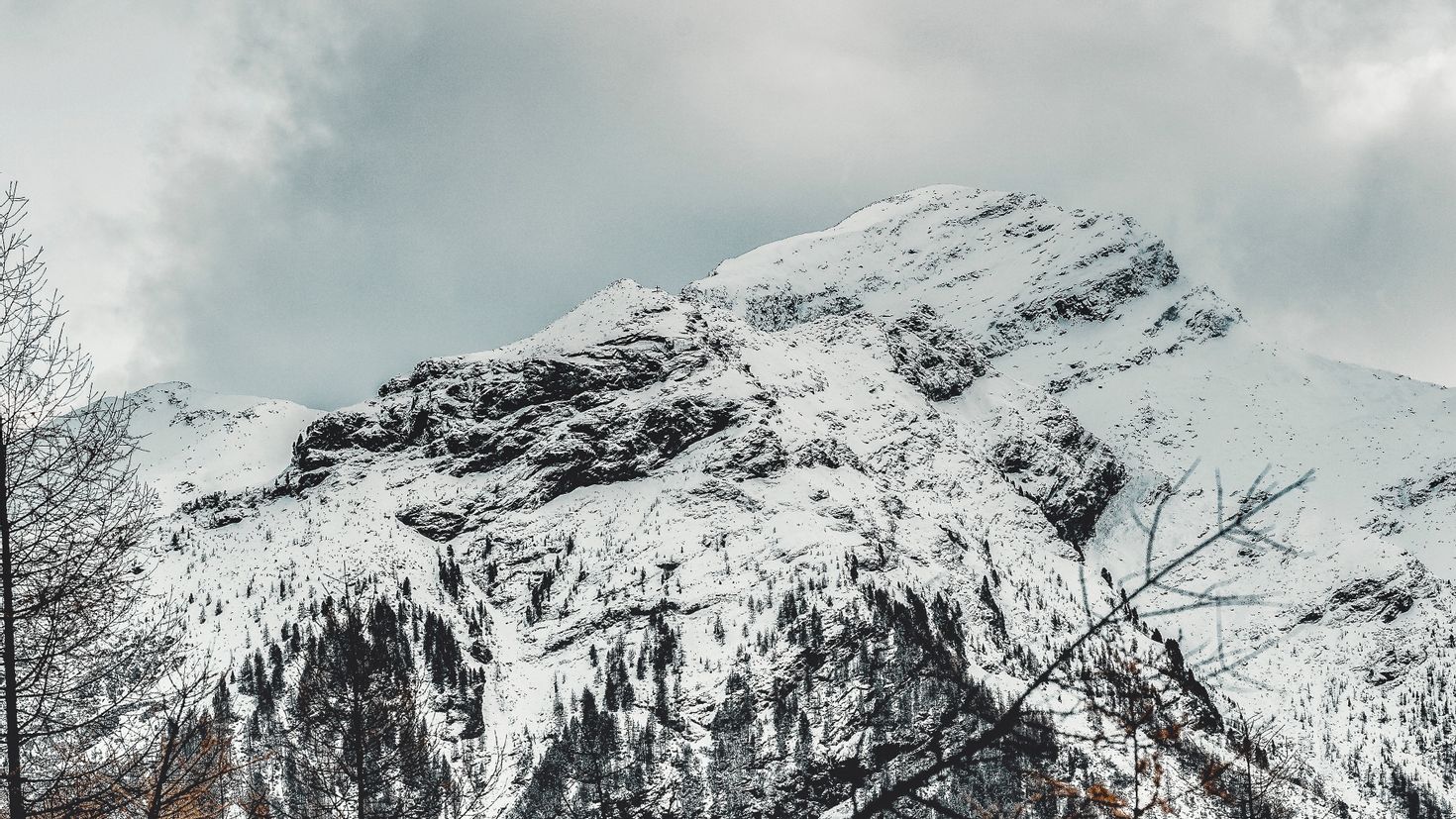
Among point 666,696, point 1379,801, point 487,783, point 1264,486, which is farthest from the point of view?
point 666,696

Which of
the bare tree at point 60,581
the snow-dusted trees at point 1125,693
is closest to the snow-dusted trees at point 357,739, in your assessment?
the bare tree at point 60,581

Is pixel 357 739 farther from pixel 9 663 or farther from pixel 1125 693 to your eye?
pixel 1125 693

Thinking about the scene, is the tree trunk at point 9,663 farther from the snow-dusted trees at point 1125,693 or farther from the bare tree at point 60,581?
the snow-dusted trees at point 1125,693

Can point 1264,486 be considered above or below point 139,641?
below

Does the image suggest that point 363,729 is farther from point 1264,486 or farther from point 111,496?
point 1264,486

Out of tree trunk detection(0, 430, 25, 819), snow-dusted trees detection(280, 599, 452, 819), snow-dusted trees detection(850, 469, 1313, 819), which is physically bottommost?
snow-dusted trees detection(850, 469, 1313, 819)

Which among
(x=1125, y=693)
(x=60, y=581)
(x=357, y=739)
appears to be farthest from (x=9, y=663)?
(x=357, y=739)

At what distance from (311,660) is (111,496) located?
16.1 meters

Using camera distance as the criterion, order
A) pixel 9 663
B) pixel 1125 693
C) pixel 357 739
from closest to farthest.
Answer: pixel 1125 693
pixel 9 663
pixel 357 739

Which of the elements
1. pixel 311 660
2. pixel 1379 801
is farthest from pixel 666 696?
pixel 311 660

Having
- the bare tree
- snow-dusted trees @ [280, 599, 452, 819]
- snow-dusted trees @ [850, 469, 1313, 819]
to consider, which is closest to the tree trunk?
the bare tree

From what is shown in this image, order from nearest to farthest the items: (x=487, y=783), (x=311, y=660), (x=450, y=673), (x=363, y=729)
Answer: (x=487, y=783) → (x=363, y=729) → (x=311, y=660) → (x=450, y=673)

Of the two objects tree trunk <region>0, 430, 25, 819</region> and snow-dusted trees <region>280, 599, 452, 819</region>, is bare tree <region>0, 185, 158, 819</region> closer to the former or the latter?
tree trunk <region>0, 430, 25, 819</region>

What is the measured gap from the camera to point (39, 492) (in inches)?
509
